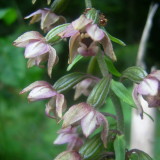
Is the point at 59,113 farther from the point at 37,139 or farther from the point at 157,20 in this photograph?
the point at 157,20

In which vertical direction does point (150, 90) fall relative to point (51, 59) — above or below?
below

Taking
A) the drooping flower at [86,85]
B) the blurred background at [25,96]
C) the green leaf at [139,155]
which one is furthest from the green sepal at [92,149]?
the blurred background at [25,96]

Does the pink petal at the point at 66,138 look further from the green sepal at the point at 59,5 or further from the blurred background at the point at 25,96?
the blurred background at the point at 25,96

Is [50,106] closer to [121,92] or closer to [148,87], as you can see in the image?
[121,92]

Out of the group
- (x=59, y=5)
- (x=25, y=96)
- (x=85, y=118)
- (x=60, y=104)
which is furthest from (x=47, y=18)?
(x=25, y=96)

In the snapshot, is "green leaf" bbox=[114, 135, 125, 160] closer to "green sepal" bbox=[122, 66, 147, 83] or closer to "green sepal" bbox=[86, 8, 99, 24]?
"green sepal" bbox=[122, 66, 147, 83]

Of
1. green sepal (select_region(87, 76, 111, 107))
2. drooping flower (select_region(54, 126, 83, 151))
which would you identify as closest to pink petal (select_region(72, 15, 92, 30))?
green sepal (select_region(87, 76, 111, 107))

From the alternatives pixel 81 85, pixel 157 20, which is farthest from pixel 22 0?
pixel 81 85
